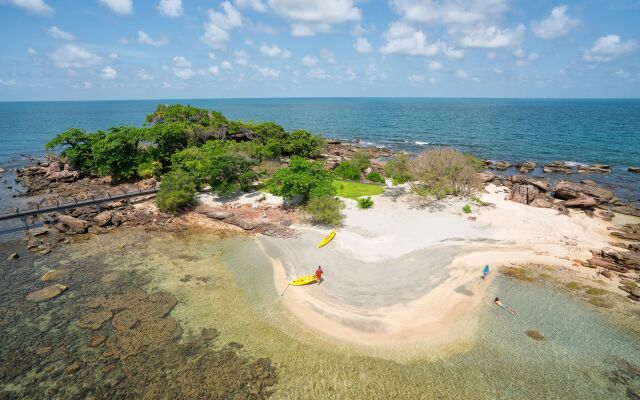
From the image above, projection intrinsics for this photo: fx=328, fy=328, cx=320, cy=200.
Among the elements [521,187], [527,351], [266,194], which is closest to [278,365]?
[527,351]

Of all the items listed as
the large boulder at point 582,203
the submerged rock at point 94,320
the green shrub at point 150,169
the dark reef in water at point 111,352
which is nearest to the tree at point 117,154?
the green shrub at point 150,169

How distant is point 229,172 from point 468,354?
3278 centimetres

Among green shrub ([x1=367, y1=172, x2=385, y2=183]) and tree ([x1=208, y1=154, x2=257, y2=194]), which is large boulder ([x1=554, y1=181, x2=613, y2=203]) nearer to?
green shrub ([x1=367, y1=172, x2=385, y2=183])

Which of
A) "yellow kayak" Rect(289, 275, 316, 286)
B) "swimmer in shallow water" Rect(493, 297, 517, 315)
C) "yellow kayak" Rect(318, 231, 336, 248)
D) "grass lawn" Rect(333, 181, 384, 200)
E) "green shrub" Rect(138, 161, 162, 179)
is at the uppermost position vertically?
"green shrub" Rect(138, 161, 162, 179)

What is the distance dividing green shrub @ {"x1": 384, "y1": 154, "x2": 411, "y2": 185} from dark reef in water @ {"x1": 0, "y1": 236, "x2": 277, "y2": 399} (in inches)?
1122

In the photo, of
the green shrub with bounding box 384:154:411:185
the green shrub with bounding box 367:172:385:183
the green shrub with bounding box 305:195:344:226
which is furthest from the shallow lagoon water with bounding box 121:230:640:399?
the green shrub with bounding box 367:172:385:183

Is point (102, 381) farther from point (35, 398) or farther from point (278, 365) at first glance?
point (278, 365)

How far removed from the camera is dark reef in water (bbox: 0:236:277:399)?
16.8 m

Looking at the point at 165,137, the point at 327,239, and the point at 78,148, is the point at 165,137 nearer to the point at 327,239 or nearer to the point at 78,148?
the point at 78,148

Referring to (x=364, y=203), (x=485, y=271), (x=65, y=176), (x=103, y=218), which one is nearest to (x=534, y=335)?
(x=485, y=271)

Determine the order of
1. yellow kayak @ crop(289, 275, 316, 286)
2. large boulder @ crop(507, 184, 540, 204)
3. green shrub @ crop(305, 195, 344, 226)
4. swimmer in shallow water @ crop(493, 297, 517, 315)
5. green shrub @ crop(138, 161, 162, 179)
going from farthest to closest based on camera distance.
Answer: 1. green shrub @ crop(138, 161, 162, 179)
2. large boulder @ crop(507, 184, 540, 204)
3. green shrub @ crop(305, 195, 344, 226)
4. yellow kayak @ crop(289, 275, 316, 286)
5. swimmer in shallow water @ crop(493, 297, 517, 315)

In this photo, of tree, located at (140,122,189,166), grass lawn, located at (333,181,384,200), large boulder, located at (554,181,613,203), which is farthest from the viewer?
tree, located at (140,122,189,166)

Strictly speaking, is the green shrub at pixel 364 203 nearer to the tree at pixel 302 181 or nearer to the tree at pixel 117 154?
the tree at pixel 302 181

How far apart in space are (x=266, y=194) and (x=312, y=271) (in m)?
18.1
